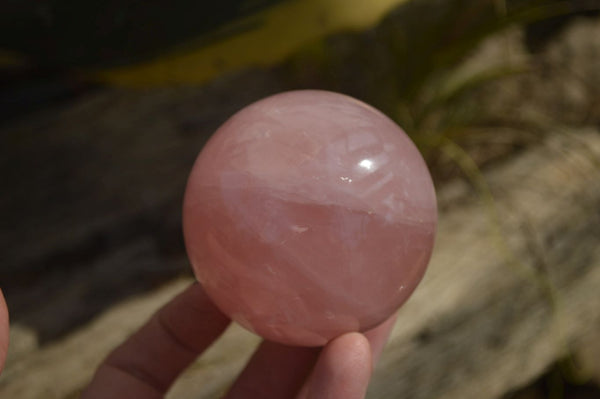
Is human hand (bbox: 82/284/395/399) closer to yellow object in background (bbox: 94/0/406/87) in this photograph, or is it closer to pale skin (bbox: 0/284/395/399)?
pale skin (bbox: 0/284/395/399)

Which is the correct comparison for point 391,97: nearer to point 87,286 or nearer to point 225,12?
point 225,12

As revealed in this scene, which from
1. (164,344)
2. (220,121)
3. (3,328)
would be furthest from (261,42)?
(3,328)

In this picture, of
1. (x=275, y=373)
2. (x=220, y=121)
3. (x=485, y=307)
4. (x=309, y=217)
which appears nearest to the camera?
(x=309, y=217)

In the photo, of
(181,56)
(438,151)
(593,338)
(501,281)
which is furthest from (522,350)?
(181,56)

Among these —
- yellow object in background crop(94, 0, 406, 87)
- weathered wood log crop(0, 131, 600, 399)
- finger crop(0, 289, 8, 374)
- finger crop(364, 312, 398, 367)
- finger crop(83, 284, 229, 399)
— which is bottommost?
weathered wood log crop(0, 131, 600, 399)

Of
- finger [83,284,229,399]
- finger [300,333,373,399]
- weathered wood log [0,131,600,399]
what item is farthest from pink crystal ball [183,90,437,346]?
weathered wood log [0,131,600,399]

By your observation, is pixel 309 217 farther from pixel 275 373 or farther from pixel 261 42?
pixel 261 42
